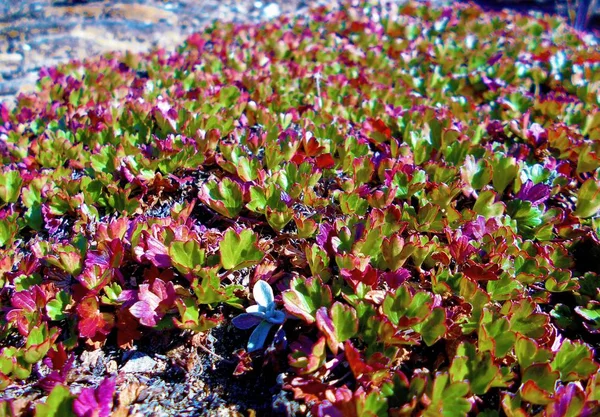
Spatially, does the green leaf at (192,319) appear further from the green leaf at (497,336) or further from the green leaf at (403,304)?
the green leaf at (497,336)

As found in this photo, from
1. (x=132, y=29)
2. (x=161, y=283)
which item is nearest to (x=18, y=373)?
(x=161, y=283)

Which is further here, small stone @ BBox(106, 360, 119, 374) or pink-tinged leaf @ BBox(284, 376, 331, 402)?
small stone @ BBox(106, 360, 119, 374)

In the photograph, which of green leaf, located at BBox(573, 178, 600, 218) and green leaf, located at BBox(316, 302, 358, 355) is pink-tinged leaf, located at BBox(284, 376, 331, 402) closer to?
green leaf, located at BBox(316, 302, 358, 355)

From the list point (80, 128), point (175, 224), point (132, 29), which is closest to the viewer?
point (175, 224)

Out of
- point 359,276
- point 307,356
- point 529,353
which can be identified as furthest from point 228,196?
point 529,353

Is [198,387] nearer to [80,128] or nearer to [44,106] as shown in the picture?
[80,128]

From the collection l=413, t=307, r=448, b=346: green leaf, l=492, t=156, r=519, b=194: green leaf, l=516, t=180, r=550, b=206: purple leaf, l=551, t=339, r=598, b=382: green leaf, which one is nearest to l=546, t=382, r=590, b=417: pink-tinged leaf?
l=551, t=339, r=598, b=382: green leaf

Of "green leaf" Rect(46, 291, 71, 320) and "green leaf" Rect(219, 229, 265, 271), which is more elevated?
"green leaf" Rect(219, 229, 265, 271)
